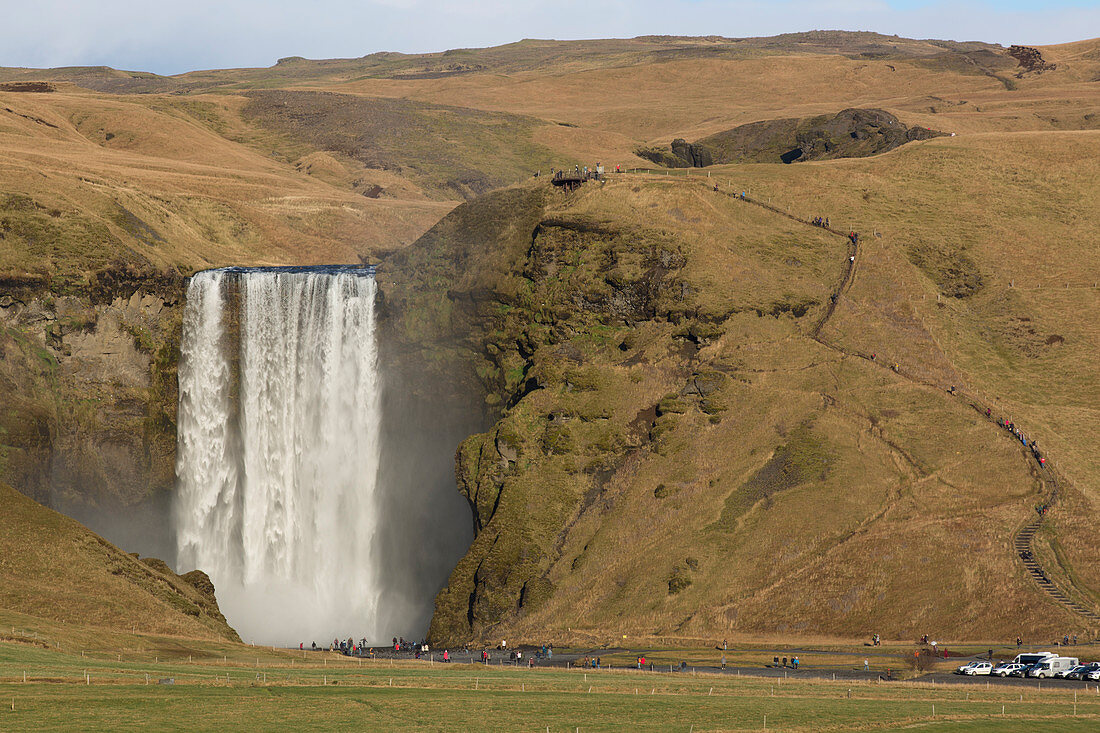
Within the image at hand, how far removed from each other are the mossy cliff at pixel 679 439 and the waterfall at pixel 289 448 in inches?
265

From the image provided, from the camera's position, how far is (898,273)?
406ft

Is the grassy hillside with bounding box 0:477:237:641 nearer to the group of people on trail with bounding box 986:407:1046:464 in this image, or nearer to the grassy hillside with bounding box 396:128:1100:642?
the grassy hillside with bounding box 396:128:1100:642

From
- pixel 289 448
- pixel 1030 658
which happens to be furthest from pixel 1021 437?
pixel 289 448

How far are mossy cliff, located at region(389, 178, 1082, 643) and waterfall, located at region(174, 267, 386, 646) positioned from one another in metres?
6.74

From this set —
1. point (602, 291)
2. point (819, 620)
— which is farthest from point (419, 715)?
point (602, 291)

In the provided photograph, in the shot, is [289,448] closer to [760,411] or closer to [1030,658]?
[760,411]

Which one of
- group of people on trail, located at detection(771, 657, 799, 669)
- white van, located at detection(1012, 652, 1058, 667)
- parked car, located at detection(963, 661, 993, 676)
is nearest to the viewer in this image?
white van, located at detection(1012, 652, 1058, 667)

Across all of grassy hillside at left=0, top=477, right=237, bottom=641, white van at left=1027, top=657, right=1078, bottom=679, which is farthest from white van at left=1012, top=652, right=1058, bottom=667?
grassy hillside at left=0, top=477, right=237, bottom=641

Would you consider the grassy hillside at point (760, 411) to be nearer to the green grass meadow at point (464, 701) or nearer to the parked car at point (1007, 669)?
the parked car at point (1007, 669)

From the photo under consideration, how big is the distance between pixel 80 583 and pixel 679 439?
2084 inches

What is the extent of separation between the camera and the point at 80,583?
8281 centimetres

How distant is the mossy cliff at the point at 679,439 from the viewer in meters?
92.6

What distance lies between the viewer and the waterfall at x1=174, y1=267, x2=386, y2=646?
122562 millimetres

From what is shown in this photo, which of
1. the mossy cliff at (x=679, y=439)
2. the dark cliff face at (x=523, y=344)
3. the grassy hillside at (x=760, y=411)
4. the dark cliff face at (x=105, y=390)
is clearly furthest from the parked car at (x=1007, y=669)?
the dark cliff face at (x=105, y=390)
